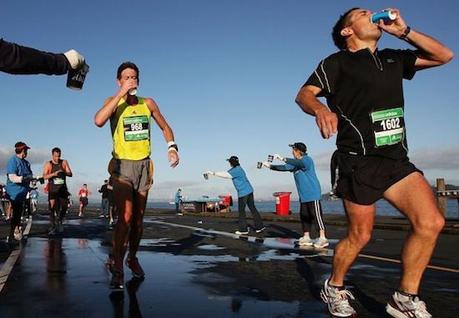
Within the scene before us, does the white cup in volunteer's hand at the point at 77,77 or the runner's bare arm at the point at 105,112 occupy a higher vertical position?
the runner's bare arm at the point at 105,112

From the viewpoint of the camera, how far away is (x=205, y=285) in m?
4.77

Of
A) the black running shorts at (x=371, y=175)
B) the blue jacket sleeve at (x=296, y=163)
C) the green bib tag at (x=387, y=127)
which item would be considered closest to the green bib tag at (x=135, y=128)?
the black running shorts at (x=371, y=175)

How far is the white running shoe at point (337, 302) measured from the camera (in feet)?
11.4

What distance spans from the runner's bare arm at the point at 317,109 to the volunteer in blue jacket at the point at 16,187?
755cm

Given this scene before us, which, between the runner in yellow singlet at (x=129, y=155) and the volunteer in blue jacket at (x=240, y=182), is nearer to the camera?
the runner in yellow singlet at (x=129, y=155)

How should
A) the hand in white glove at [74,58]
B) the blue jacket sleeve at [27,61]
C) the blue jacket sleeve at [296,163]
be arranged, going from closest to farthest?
the blue jacket sleeve at [27,61]
the hand in white glove at [74,58]
the blue jacket sleeve at [296,163]

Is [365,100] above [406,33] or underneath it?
underneath

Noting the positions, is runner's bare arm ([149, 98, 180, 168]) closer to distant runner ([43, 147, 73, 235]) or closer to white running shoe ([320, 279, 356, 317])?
white running shoe ([320, 279, 356, 317])

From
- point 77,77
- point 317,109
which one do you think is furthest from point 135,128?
point 317,109

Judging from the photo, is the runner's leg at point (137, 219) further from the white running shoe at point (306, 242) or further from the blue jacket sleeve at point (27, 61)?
the white running shoe at point (306, 242)

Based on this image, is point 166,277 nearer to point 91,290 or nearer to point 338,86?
point 91,290

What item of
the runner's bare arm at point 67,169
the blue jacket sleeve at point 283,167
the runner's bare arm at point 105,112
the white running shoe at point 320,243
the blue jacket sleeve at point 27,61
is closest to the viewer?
the blue jacket sleeve at point 27,61

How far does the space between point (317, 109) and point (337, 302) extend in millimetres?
1444

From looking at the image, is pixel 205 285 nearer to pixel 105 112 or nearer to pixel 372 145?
pixel 105 112
